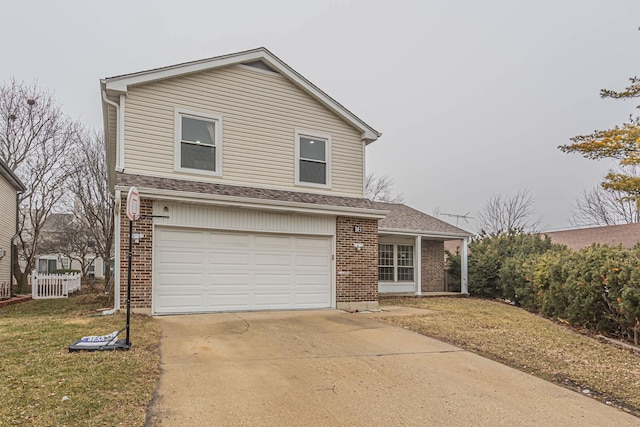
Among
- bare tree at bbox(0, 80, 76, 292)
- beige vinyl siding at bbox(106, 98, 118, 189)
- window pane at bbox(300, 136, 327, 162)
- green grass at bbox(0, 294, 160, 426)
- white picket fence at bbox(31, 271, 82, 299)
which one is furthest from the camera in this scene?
bare tree at bbox(0, 80, 76, 292)

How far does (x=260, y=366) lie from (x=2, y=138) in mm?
21038

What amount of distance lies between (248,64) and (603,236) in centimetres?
2012

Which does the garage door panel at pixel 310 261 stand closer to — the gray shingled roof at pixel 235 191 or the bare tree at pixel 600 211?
the gray shingled roof at pixel 235 191

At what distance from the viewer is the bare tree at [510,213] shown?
33906 millimetres

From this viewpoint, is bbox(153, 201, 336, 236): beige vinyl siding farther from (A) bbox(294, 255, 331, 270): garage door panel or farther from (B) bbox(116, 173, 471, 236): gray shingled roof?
(A) bbox(294, 255, 331, 270): garage door panel

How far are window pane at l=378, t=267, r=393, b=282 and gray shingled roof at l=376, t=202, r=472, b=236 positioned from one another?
2038 mm

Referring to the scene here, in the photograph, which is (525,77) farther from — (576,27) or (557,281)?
(557,281)

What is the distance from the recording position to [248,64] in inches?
452

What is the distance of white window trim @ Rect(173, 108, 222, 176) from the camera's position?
401 inches

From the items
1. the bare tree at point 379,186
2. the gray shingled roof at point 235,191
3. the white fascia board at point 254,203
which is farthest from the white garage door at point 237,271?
the bare tree at point 379,186

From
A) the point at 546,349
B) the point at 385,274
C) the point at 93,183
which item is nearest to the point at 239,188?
the point at 546,349

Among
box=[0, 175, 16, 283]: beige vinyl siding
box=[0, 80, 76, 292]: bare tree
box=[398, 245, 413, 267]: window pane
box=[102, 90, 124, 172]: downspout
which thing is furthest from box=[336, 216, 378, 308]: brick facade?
box=[0, 80, 76, 292]: bare tree

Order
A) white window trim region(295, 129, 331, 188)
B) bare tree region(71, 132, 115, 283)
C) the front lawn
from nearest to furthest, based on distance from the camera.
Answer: the front lawn, white window trim region(295, 129, 331, 188), bare tree region(71, 132, 115, 283)

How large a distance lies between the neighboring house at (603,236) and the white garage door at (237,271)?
14.5 meters
